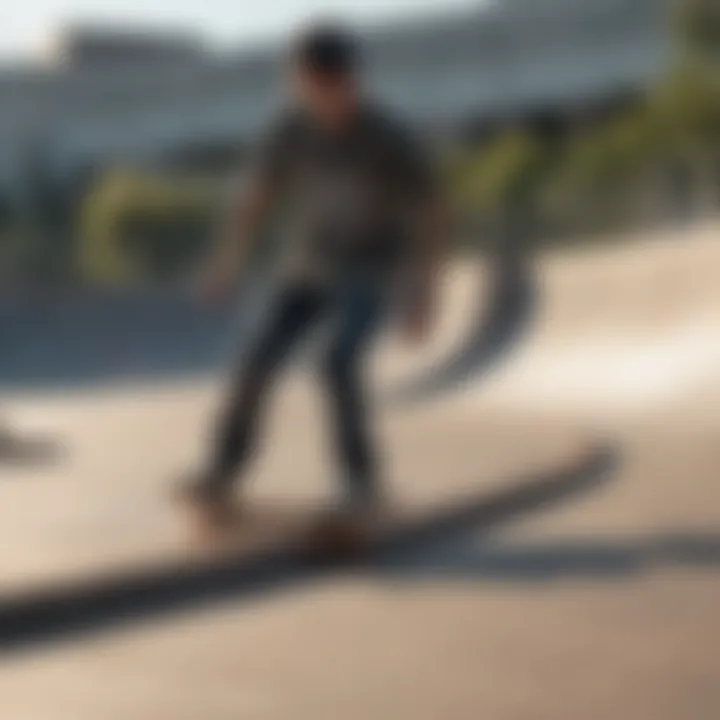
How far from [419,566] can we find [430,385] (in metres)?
2.07

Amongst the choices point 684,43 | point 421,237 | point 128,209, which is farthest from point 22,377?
point 684,43

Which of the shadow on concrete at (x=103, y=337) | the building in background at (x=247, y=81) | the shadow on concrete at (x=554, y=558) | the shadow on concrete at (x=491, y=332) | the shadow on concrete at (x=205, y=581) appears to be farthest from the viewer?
the shadow on concrete at (x=491, y=332)

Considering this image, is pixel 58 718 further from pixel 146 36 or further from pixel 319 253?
pixel 146 36

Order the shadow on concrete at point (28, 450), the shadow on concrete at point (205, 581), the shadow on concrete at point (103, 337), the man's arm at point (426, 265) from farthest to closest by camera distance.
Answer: the shadow on concrete at point (103, 337) < the shadow on concrete at point (28, 450) < the man's arm at point (426, 265) < the shadow on concrete at point (205, 581)

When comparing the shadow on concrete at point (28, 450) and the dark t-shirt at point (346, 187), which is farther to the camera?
the shadow on concrete at point (28, 450)

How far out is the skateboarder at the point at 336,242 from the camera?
3.57 metres

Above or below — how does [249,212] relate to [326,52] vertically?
below

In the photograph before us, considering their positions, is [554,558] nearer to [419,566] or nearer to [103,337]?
[419,566]

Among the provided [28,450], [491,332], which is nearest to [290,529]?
[28,450]

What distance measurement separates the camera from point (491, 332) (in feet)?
22.9

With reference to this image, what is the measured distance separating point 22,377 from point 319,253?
9.60 ft

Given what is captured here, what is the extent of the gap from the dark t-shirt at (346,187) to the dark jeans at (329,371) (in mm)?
83

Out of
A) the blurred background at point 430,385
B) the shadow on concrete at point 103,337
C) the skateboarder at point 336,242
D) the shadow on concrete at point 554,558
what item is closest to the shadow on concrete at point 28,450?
the blurred background at point 430,385

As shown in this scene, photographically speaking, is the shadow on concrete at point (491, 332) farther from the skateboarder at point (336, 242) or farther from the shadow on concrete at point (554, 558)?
the shadow on concrete at point (554, 558)
